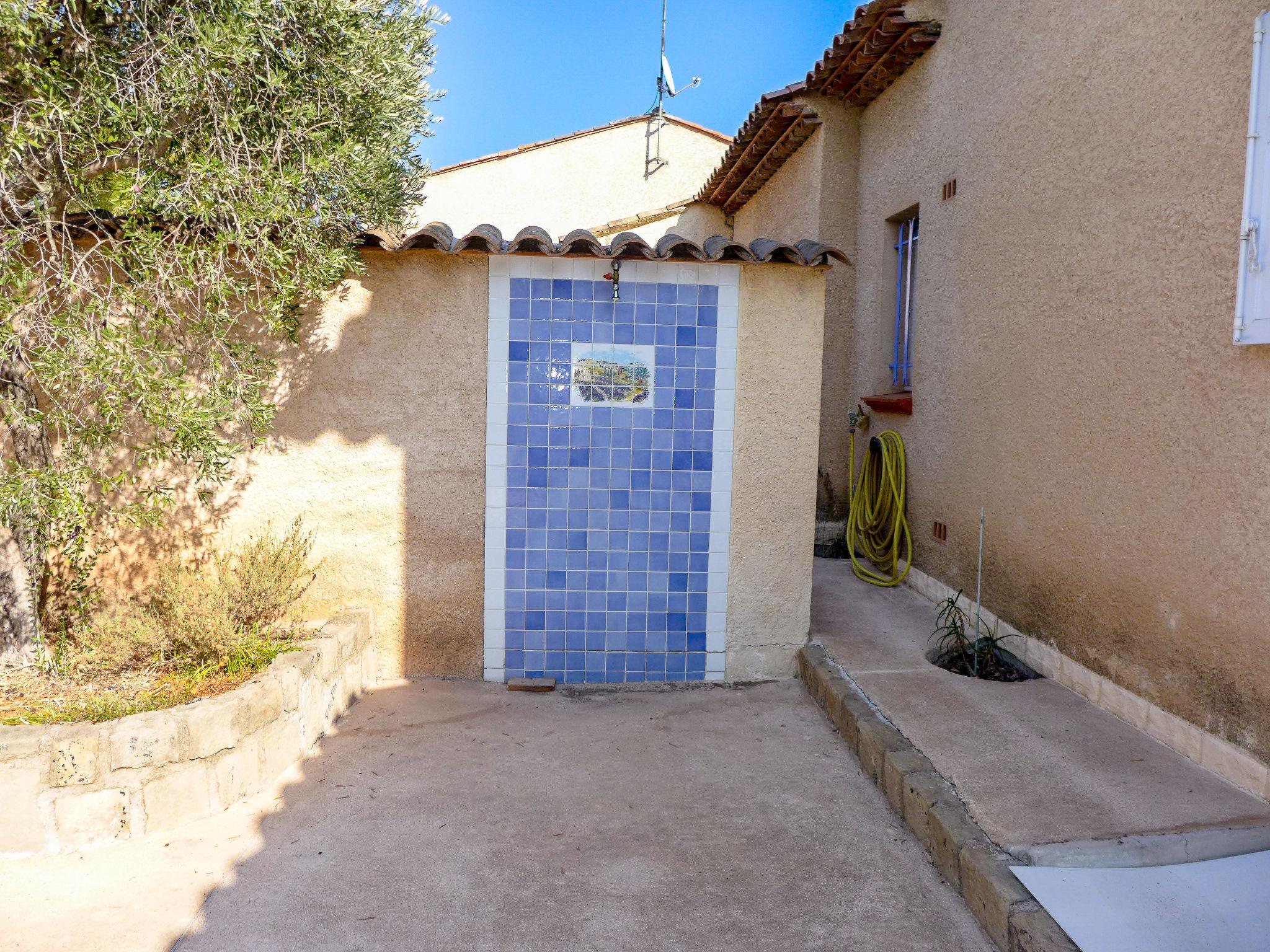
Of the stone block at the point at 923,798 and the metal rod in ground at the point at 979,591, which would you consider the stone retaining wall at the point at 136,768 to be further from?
the metal rod in ground at the point at 979,591

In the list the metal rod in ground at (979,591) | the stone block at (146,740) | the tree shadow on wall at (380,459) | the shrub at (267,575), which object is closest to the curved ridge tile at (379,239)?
the tree shadow on wall at (380,459)

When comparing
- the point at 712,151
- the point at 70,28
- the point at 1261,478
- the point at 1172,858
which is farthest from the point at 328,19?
the point at 712,151

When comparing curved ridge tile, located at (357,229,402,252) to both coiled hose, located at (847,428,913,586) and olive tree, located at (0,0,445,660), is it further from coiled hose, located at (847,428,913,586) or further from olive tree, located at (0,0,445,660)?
coiled hose, located at (847,428,913,586)

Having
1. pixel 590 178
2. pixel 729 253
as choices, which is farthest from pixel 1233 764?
pixel 590 178

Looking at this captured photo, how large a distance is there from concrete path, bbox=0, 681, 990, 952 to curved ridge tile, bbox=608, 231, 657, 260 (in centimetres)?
264

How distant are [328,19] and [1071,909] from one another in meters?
4.44

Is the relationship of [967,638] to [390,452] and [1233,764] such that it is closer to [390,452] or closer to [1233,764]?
[1233,764]

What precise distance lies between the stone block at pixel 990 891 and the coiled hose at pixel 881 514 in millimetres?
3561

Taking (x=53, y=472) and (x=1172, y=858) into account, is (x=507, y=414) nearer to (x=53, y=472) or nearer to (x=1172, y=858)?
(x=53, y=472)

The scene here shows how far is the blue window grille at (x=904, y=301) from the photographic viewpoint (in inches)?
275

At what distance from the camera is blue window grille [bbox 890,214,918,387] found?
6984 millimetres

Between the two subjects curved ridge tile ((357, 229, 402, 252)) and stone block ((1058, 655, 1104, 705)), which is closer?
stone block ((1058, 655, 1104, 705))

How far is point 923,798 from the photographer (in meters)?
3.39

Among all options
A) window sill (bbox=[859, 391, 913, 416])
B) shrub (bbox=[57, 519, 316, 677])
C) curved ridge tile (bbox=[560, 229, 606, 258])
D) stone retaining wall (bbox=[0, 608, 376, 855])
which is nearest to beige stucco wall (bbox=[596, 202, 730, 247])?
window sill (bbox=[859, 391, 913, 416])
